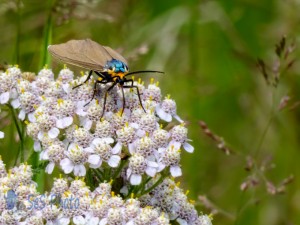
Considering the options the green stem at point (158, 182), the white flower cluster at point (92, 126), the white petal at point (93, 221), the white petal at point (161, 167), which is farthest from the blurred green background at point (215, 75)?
the white petal at point (93, 221)

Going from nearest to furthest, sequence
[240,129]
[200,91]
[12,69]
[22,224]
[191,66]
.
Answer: [22,224], [12,69], [200,91], [191,66], [240,129]

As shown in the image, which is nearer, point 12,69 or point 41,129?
point 41,129

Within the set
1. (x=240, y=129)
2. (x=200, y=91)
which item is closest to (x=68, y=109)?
(x=200, y=91)

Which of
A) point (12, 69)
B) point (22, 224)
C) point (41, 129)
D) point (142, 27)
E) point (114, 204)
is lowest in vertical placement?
point (22, 224)

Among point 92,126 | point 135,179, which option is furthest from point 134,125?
point 135,179

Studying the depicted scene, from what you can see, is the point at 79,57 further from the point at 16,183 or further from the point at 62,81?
the point at 16,183

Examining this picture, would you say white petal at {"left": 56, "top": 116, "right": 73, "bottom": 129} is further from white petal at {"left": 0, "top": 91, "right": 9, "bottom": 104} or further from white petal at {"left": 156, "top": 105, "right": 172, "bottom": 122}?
white petal at {"left": 156, "top": 105, "right": 172, "bottom": 122}

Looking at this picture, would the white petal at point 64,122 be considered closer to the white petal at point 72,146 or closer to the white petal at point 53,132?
→ the white petal at point 53,132

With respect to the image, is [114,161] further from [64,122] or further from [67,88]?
[67,88]
